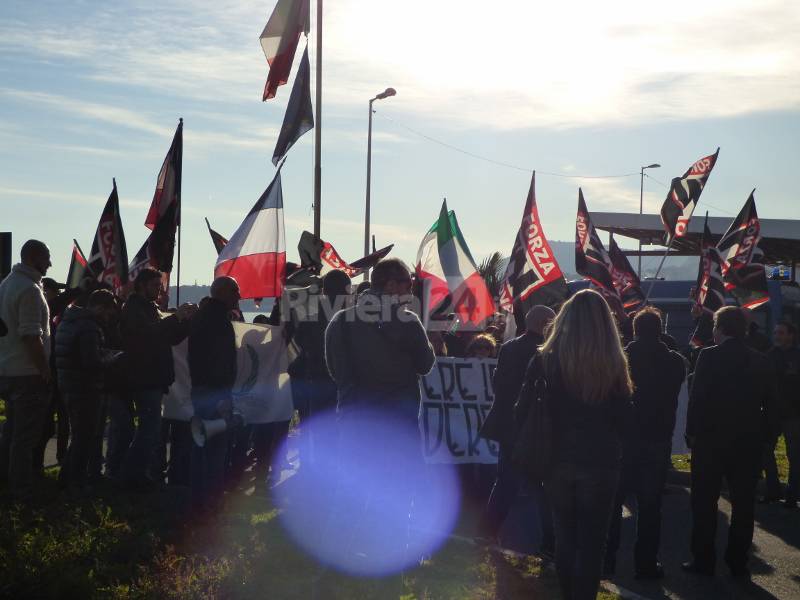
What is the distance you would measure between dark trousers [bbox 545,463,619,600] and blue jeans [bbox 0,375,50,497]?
14.6ft

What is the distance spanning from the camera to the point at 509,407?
6570 mm

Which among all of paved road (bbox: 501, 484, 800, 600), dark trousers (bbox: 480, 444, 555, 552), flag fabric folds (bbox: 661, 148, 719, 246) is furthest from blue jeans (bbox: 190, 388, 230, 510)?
flag fabric folds (bbox: 661, 148, 719, 246)

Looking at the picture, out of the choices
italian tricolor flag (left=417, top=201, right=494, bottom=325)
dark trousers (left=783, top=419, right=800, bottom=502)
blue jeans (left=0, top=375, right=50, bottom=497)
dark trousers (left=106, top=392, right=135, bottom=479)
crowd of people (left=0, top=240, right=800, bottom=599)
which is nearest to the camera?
crowd of people (left=0, top=240, right=800, bottom=599)

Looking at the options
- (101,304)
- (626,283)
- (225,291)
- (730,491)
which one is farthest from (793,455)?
(101,304)

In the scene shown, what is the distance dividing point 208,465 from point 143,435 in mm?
1244

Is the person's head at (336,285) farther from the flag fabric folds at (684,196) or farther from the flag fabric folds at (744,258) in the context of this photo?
the flag fabric folds at (684,196)

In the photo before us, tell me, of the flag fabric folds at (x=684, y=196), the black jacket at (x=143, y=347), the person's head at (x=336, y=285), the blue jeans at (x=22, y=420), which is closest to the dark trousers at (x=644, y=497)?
the person's head at (x=336, y=285)

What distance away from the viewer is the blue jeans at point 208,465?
7039mm

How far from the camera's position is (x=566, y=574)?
15.9 feet

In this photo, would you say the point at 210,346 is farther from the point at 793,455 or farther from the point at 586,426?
the point at 793,455

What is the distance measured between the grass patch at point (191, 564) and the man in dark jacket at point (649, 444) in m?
0.66

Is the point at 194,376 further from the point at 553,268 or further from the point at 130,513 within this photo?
the point at 553,268

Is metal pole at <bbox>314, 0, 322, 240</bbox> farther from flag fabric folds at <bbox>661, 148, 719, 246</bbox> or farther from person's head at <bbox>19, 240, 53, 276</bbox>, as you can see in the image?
flag fabric folds at <bbox>661, 148, 719, 246</bbox>

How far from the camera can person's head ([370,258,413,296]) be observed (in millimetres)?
5707
